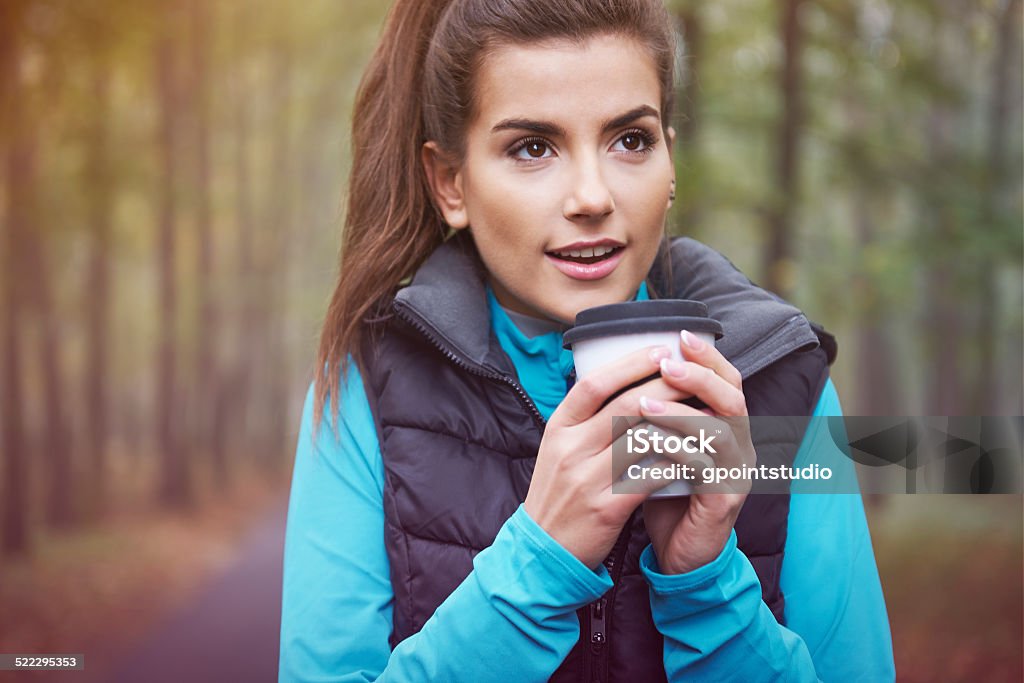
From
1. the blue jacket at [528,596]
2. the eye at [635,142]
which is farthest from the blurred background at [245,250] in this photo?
the blue jacket at [528,596]

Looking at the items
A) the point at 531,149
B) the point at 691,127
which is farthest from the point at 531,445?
the point at 691,127

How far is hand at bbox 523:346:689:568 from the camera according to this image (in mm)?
1313

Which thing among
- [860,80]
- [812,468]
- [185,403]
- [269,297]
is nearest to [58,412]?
[185,403]

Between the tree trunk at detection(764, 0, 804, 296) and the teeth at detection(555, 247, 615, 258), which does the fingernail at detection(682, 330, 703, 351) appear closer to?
the teeth at detection(555, 247, 615, 258)

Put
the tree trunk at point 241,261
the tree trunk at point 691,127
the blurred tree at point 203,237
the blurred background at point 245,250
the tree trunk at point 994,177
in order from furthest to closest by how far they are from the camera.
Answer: the tree trunk at point 241,261 < the blurred tree at point 203,237 < the tree trunk at point 994,177 < the blurred background at point 245,250 < the tree trunk at point 691,127

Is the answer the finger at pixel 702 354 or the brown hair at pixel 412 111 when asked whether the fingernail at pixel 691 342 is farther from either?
the brown hair at pixel 412 111

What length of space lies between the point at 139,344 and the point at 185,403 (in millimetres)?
7670

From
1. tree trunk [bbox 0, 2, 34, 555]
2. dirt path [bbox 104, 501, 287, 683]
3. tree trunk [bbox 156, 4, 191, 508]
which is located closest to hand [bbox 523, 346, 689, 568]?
dirt path [bbox 104, 501, 287, 683]

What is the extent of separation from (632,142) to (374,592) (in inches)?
40.6

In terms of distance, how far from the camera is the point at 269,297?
15.2 metres

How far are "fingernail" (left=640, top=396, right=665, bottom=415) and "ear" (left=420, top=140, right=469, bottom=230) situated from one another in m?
0.73

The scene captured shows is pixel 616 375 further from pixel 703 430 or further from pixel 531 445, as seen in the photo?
pixel 531 445

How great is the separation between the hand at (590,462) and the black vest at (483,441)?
0.25 meters

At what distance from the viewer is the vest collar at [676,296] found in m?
1.67
